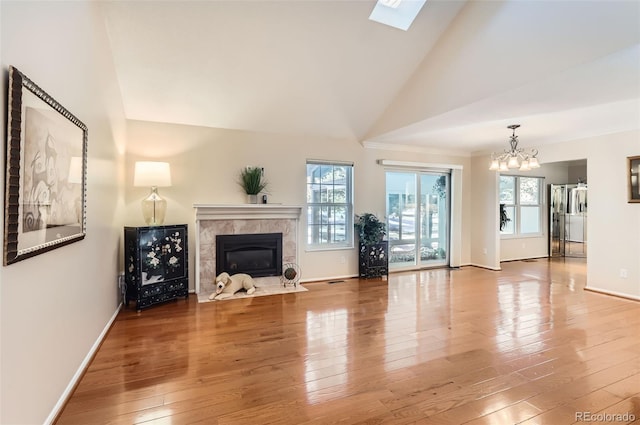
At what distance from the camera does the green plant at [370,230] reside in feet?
18.3

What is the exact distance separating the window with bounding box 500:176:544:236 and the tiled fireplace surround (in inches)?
206

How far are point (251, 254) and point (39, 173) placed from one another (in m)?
3.38

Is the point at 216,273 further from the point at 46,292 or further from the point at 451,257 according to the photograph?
the point at 451,257

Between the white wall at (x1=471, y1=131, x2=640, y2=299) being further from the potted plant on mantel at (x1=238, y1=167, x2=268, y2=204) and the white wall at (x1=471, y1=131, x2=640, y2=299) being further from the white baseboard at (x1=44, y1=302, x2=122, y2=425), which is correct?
the white baseboard at (x1=44, y1=302, x2=122, y2=425)

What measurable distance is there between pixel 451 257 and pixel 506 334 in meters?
3.70

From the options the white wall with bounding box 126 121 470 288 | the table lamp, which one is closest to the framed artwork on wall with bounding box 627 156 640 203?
the white wall with bounding box 126 121 470 288

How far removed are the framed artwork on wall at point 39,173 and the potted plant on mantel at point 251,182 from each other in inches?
102

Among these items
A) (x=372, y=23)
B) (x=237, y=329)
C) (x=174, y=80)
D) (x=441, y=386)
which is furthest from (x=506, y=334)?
(x=174, y=80)

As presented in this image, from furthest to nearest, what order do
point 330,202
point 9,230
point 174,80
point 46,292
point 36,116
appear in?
point 330,202 < point 174,80 < point 46,292 < point 36,116 < point 9,230

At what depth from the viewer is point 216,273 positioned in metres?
4.70

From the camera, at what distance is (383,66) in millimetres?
4121

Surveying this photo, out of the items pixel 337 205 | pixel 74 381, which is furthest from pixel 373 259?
pixel 74 381

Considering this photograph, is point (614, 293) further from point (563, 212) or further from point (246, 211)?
point (246, 211)

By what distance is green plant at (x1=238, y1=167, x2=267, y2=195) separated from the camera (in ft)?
15.9
